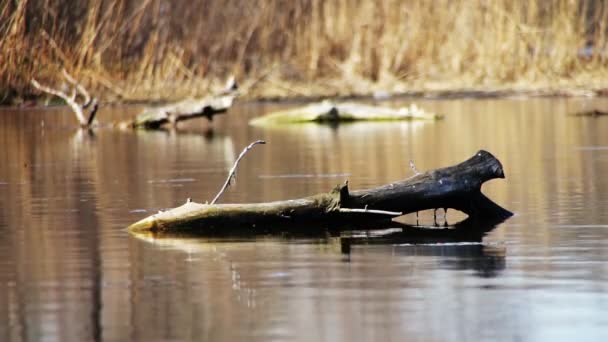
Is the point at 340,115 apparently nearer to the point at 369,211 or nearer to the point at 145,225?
the point at 145,225

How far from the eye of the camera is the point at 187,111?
30.2m

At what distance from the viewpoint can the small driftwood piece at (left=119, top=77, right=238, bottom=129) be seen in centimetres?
2938

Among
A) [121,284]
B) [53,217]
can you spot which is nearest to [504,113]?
[53,217]

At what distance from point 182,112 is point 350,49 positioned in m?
10.3

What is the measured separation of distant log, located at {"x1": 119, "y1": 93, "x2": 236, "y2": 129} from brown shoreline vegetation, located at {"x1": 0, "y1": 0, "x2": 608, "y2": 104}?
260 inches

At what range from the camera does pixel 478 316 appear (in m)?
7.67

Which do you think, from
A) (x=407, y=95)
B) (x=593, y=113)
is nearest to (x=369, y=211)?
(x=593, y=113)

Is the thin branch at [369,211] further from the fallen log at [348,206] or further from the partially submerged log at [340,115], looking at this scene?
the partially submerged log at [340,115]

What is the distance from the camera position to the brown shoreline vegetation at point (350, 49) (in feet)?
126

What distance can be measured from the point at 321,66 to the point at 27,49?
8817 millimetres

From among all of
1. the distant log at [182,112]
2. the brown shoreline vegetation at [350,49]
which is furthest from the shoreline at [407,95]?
the distant log at [182,112]

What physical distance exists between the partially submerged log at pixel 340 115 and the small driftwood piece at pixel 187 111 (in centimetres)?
119

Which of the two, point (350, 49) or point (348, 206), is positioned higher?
point (350, 49)

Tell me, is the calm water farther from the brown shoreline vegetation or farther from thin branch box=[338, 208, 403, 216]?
the brown shoreline vegetation
